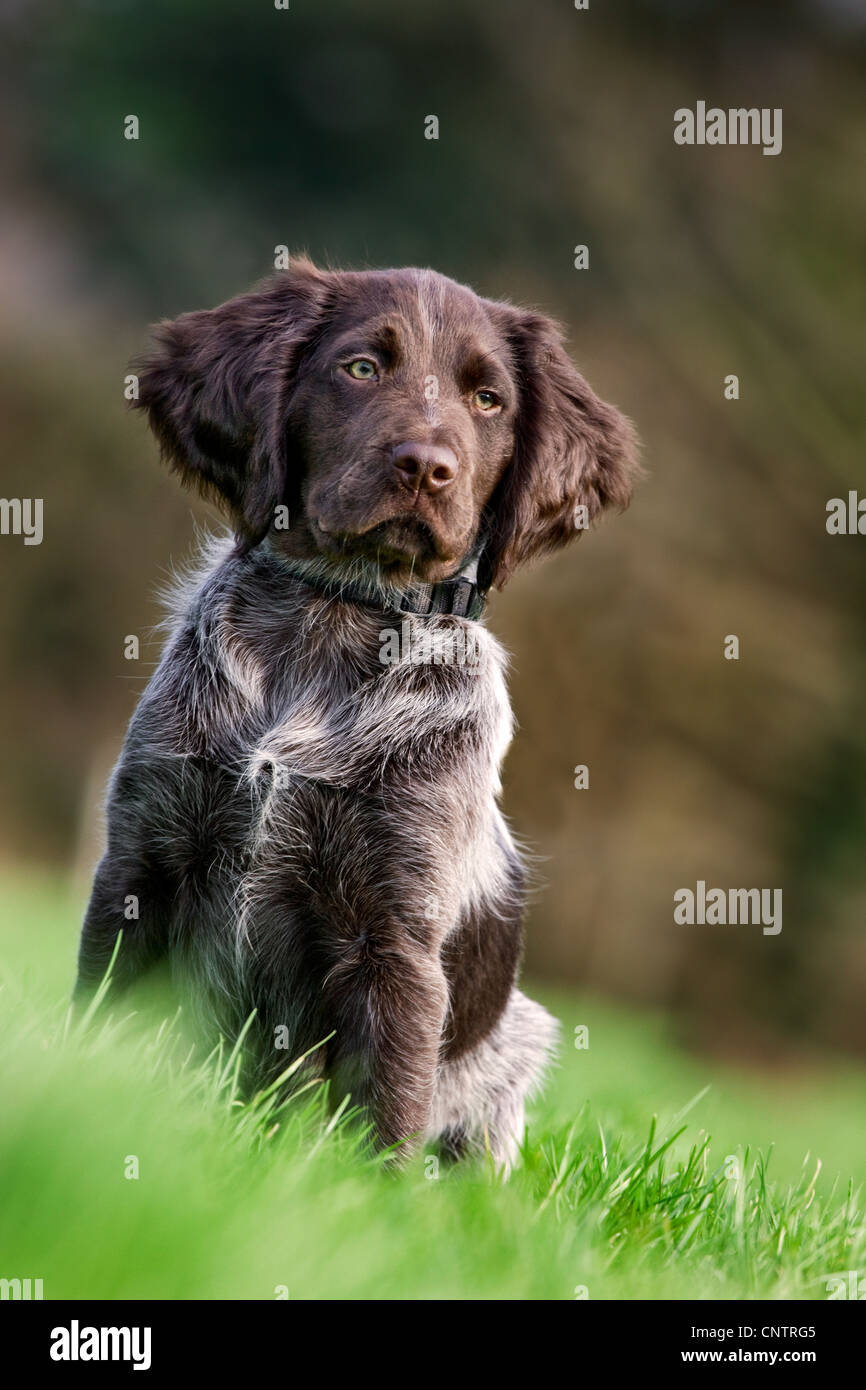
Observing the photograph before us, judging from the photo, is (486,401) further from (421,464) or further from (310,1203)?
(310,1203)

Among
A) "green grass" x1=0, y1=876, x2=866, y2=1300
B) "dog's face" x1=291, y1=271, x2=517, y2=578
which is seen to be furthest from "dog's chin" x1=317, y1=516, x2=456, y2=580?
"green grass" x1=0, y1=876, x2=866, y2=1300

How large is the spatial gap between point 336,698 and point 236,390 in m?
0.87

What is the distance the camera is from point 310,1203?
274 centimetres

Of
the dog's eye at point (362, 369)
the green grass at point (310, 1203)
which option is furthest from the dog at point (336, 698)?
the green grass at point (310, 1203)

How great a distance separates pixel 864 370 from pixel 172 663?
9.54 metres

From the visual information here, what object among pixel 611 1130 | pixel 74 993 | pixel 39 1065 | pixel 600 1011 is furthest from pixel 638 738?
pixel 39 1065

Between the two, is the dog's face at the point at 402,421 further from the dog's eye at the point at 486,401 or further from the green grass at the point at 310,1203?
the green grass at the point at 310,1203

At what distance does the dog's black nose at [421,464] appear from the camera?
3.81 meters

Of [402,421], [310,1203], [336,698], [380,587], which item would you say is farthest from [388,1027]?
[402,421]

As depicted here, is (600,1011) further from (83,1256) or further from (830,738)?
(83,1256)

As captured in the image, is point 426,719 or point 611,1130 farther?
point 611,1130

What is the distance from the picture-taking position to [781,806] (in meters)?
12.5

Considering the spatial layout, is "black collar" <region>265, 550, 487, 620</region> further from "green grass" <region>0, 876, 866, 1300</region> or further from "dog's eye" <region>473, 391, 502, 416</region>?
"green grass" <region>0, 876, 866, 1300</region>

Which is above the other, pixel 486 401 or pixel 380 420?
pixel 486 401
